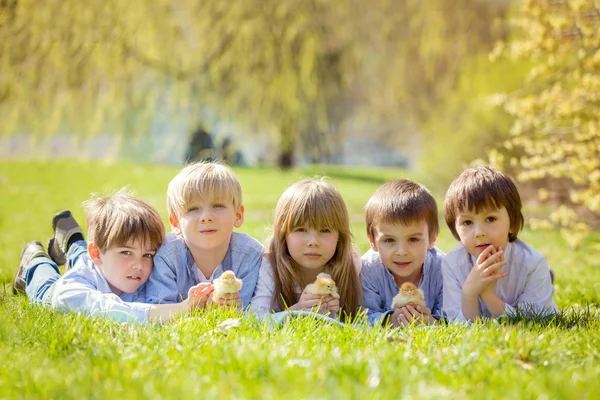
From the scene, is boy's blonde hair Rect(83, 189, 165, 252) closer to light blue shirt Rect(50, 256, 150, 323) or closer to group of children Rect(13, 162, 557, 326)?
group of children Rect(13, 162, 557, 326)

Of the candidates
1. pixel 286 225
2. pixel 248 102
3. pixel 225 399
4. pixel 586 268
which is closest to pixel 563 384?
pixel 225 399

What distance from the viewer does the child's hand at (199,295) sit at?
3.88 m

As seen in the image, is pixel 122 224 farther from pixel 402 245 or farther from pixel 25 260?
pixel 402 245

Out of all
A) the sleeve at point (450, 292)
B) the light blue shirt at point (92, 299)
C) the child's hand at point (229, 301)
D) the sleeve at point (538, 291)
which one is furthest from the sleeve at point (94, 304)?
the sleeve at point (538, 291)

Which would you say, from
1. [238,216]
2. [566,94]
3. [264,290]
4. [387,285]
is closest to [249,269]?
[264,290]

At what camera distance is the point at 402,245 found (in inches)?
164

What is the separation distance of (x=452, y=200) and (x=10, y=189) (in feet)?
45.6

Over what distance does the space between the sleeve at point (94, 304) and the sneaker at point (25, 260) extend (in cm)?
90

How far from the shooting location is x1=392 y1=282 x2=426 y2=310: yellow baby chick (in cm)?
399

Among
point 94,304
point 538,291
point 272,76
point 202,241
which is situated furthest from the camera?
point 272,76

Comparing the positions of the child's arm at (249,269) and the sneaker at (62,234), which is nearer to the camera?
the child's arm at (249,269)

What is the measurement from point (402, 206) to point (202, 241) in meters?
1.22

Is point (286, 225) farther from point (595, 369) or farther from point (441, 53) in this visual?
point (441, 53)

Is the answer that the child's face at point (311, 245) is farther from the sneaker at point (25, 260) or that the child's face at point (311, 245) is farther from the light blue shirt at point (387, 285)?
the sneaker at point (25, 260)
